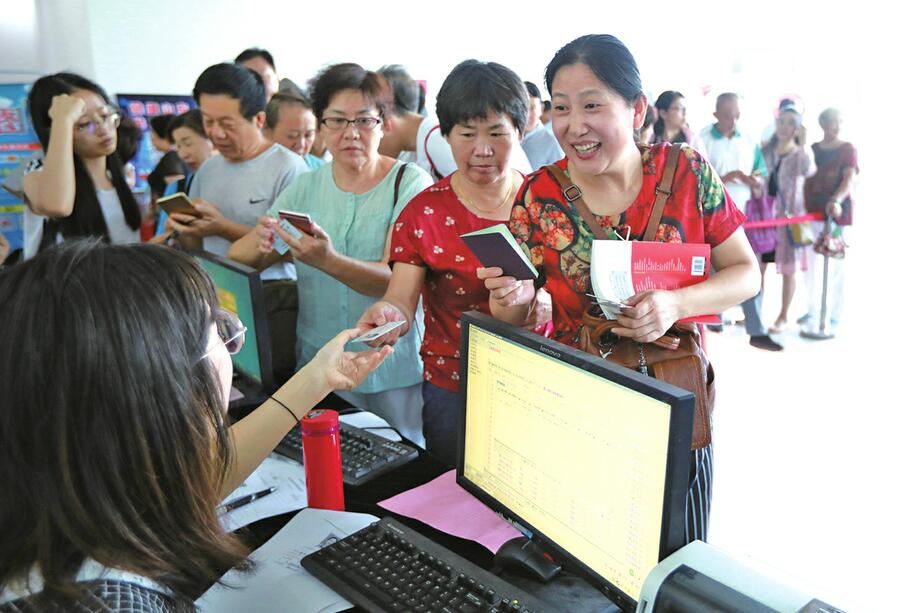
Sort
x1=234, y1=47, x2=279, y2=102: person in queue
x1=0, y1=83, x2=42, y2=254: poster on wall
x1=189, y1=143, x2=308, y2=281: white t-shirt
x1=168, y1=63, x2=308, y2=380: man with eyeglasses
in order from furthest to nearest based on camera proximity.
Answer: x1=0, y1=83, x2=42, y2=254: poster on wall, x1=234, y1=47, x2=279, y2=102: person in queue, x1=189, y1=143, x2=308, y2=281: white t-shirt, x1=168, y1=63, x2=308, y2=380: man with eyeglasses

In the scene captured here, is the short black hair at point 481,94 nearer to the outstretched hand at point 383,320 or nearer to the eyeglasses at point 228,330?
the outstretched hand at point 383,320

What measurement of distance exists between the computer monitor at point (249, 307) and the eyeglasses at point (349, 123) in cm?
54

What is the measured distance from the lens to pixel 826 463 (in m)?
3.24

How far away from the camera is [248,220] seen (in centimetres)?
A: 254

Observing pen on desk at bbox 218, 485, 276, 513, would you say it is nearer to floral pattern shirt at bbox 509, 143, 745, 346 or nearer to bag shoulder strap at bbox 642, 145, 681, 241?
floral pattern shirt at bbox 509, 143, 745, 346

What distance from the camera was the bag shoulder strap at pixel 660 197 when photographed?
1.49 meters

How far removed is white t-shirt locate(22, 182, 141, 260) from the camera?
8.98ft

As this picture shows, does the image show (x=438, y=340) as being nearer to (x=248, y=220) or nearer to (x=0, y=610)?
(x=248, y=220)

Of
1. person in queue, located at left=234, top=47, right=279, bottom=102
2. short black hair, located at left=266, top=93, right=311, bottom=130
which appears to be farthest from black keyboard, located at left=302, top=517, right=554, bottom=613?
person in queue, located at left=234, top=47, right=279, bottom=102

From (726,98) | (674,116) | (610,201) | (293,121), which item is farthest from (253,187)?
(726,98)

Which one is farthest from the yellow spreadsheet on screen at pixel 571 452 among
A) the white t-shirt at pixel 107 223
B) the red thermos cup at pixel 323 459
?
the white t-shirt at pixel 107 223

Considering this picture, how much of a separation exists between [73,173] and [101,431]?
2.24 metres

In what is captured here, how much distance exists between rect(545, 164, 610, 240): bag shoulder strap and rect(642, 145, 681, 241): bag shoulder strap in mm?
89

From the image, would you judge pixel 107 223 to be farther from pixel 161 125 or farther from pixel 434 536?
pixel 434 536
